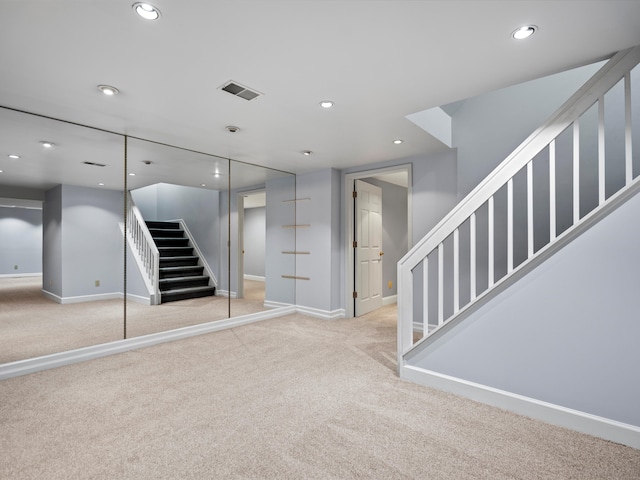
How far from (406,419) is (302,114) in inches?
95.8

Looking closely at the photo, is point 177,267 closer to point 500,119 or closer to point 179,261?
point 179,261

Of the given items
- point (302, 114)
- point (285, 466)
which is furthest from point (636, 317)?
point (302, 114)

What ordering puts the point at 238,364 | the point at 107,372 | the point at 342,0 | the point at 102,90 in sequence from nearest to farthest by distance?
1. the point at 342,0
2. the point at 102,90
3. the point at 107,372
4. the point at 238,364

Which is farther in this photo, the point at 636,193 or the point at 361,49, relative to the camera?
the point at 361,49

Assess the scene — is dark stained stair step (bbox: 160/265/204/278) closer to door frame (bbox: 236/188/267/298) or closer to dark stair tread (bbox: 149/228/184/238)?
dark stair tread (bbox: 149/228/184/238)

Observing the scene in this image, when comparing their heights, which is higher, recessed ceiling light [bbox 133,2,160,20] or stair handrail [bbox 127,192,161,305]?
recessed ceiling light [bbox 133,2,160,20]

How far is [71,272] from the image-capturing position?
127 inches

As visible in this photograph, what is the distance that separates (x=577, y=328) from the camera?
6.17 ft

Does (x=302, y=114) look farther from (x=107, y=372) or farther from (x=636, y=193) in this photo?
(x=107, y=372)

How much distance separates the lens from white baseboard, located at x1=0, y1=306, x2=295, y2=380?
2661 mm

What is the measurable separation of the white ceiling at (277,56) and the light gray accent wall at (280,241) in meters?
2.05

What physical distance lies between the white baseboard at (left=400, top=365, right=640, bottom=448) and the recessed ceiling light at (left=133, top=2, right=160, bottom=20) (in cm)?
276

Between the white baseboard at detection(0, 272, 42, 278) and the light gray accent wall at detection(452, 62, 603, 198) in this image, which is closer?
the white baseboard at detection(0, 272, 42, 278)

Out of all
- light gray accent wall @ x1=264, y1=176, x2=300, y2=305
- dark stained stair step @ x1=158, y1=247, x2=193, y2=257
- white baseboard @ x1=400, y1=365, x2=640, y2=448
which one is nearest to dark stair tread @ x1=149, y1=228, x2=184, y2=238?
dark stained stair step @ x1=158, y1=247, x2=193, y2=257
